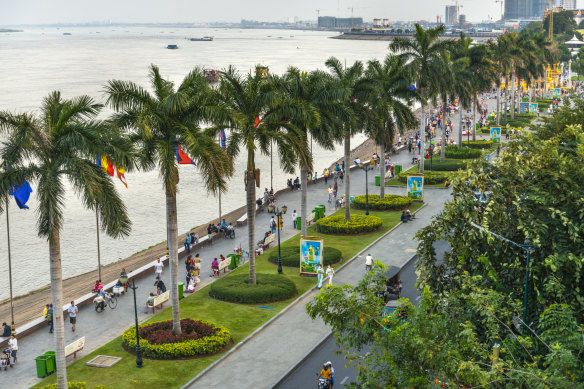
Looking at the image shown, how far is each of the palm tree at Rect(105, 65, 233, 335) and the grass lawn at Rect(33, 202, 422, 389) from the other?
8.96 ft

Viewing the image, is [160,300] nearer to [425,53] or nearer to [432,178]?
[425,53]

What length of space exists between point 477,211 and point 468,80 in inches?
2270

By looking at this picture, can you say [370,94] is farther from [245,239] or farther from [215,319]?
[215,319]

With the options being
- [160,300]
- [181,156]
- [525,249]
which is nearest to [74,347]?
[160,300]

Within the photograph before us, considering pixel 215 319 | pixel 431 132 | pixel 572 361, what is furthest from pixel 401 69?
pixel 431 132

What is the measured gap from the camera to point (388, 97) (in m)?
52.7

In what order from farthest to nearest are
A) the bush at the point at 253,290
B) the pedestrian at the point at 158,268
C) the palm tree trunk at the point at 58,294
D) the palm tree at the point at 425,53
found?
the palm tree at the point at 425,53
the pedestrian at the point at 158,268
the bush at the point at 253,290
the palm tree trunk at the point at 58,294

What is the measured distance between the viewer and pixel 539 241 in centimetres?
1925

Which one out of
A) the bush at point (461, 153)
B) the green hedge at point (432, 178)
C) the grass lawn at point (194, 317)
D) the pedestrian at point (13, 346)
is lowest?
the grass lawn at point (194, 317)

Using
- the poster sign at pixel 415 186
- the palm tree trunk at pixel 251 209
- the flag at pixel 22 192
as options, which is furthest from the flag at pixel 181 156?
the poster sign at pixel 415 186

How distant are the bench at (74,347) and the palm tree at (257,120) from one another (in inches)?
379

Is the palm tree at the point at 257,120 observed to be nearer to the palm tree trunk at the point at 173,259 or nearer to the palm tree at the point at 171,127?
the palm tree at the point at 171,127

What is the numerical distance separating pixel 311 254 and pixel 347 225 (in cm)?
1010

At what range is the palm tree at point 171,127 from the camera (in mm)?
29578
